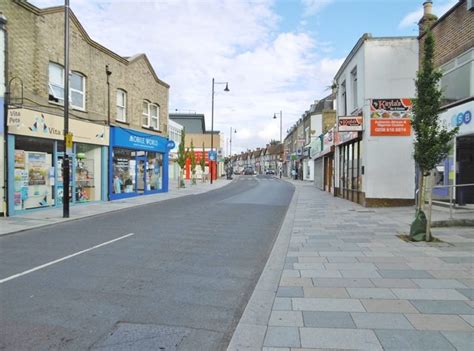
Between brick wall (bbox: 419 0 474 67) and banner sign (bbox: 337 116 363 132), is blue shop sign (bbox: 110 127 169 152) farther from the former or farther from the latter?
brick wall (bbox: 419 0 474 67)

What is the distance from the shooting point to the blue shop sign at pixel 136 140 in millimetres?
19614

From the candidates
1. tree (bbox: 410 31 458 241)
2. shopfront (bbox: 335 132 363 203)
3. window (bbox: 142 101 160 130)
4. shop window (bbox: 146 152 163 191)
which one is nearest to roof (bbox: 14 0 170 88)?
window (bbox: 142 101 160 130)

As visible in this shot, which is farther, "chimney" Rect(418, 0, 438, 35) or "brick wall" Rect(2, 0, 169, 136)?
"chimney" Rect(418, 0, 438, 35)

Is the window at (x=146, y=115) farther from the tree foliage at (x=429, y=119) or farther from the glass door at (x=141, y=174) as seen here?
the tree foliage at (x=429, y=119)

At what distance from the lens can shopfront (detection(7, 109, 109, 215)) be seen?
13203mm

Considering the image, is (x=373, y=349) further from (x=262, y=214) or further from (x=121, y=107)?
(x=121, y=107)

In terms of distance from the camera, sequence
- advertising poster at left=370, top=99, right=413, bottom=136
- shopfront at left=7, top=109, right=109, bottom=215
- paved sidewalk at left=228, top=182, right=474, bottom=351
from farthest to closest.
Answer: advertising poster at left=370, top=99, right=413, bottom=136 < shopfront at left=7, top=109, right=109, bottom=215 < paved sidewalk at left=228, top=182, right=474, bottom=351

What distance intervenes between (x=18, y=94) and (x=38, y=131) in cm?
146

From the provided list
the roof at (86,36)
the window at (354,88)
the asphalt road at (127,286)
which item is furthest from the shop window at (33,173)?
the window at (354,88)

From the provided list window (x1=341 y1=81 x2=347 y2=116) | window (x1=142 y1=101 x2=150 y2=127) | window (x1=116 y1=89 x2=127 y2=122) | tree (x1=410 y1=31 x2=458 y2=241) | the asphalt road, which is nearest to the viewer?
the asphalt road

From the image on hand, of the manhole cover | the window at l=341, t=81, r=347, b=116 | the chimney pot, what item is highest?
the chimney pot

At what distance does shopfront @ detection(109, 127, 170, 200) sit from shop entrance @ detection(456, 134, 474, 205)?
15.3 metres

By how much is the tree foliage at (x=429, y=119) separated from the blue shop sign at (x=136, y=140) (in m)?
14.9

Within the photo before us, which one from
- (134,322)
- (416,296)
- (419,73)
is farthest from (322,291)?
(419,73)
